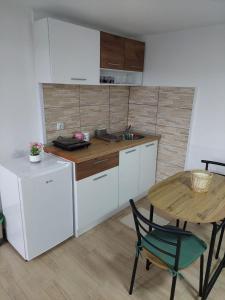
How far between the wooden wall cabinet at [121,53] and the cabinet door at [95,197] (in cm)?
131

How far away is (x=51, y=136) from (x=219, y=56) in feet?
7.10

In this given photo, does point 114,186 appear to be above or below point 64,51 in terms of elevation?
below

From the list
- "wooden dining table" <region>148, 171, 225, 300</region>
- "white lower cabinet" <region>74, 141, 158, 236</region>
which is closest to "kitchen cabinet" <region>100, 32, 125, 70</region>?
"white lower cabinet" <region>74, 141, 158, 236</region>

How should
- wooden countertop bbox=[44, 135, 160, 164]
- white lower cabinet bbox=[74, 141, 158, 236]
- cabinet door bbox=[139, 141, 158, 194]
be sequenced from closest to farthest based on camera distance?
1. wooden countertop bbox=[44, 135, 160, 164]
2. white lower cabinet bbox=[74, 141, 158, 236]
3. cabinet door bbox=[139, 141, 158, 194]

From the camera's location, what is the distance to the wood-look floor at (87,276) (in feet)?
5.90

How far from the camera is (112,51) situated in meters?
2.70

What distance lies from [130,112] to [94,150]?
1.33 meters

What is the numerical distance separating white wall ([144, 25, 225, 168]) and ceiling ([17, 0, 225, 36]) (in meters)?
0.19

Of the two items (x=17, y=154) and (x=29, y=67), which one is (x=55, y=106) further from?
(x=17, y=154)

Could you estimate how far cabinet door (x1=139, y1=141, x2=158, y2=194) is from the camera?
3.07 metres

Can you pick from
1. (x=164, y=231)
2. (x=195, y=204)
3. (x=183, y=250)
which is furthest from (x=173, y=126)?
(x=164, y=231)

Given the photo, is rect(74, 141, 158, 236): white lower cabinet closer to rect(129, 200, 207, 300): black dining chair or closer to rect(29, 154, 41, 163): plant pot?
rect(29, 154, 41, 163): plant pot

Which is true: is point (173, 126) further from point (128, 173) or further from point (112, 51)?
point (112, 51)

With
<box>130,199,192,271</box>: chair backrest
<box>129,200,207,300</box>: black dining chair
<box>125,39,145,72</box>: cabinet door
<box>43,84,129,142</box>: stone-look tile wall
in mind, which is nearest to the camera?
<box>130,199,192,271</box>: chair backrest
